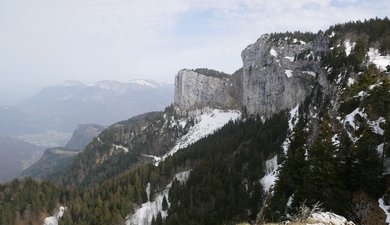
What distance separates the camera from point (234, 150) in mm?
160125

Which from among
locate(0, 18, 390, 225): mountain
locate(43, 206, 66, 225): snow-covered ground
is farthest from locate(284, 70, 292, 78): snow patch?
locate(43, 206, 66, 225): snow-covered ground

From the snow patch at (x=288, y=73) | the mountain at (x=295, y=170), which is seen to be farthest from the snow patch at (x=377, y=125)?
the snow patch at (x=288, y=73)

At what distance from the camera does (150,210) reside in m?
142

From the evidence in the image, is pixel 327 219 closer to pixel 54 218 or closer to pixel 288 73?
pixel 54 218

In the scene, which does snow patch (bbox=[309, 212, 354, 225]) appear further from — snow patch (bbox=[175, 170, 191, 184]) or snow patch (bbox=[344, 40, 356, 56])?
snow patch (bbox=[175, 170, 191, 184])

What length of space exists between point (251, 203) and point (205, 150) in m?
77.5

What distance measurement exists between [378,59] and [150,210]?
99.7m

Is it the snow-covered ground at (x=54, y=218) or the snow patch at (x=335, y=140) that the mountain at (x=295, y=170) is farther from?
the snow-covered ground at (x=54, y=218)

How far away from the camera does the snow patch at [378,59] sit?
291 ft

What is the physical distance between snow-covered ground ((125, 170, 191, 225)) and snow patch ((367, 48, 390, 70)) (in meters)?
87.4

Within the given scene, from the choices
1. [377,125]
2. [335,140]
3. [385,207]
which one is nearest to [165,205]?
[335,140]

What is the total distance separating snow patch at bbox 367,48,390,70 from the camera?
88.8 meters

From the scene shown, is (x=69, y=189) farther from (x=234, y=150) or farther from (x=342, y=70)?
(x=342, y=70)

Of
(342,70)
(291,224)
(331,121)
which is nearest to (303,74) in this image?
(342,70)
